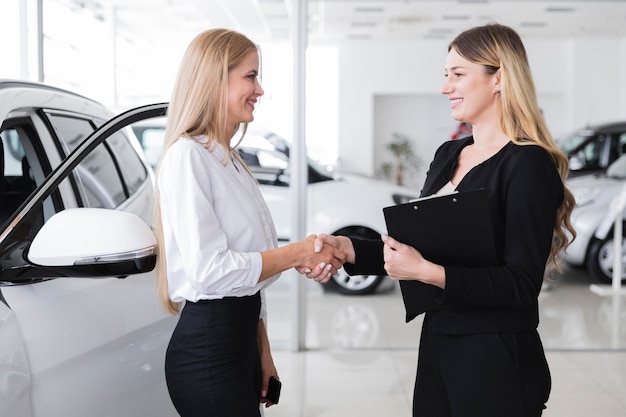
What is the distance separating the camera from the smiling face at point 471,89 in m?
1.74

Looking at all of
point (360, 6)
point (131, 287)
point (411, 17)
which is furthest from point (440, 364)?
point (360, 6)

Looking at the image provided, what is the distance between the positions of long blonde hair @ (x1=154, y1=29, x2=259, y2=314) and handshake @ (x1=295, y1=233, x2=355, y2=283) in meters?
0.31

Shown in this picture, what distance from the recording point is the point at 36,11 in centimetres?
438

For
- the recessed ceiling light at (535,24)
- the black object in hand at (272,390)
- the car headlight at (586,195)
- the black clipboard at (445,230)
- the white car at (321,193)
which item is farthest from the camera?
the car headlight at (586,195)

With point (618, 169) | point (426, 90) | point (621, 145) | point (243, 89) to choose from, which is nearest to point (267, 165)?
point (426, 90)

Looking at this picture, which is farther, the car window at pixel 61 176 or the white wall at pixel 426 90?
the white wall at pixel 426 90

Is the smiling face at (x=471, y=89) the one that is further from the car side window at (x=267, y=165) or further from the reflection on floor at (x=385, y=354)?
the car side window at (x=267, y=165)

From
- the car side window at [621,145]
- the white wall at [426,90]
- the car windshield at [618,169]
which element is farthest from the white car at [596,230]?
the white wall at [426,90]

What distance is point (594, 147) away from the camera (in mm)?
7660

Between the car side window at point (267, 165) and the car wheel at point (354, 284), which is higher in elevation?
the car side window at point (267, 165)

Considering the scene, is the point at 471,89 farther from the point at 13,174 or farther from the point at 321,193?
the point at 321,193

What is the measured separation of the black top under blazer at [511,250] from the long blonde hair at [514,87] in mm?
49

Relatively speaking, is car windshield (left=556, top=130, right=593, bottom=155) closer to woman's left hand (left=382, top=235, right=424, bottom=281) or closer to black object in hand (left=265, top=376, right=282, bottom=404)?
black object in hand (left=265, top=376, right=282, bottom=404)

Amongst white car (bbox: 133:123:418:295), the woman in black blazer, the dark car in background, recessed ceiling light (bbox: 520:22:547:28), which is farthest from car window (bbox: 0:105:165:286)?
the dark car in background
